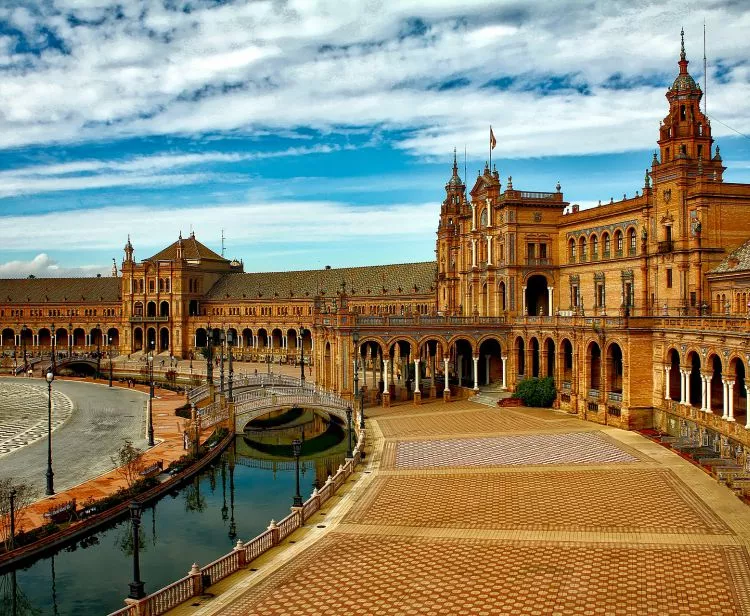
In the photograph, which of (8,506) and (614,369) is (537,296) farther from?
(8,506)

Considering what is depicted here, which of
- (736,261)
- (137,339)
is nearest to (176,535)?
(736,261)

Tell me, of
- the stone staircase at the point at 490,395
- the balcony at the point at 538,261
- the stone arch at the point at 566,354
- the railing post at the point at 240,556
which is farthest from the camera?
the balcony at the point at 538,261

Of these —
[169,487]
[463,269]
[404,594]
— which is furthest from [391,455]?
[463,269]

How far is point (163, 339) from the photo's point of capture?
125m

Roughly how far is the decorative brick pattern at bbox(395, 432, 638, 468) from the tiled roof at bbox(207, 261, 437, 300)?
54.3m

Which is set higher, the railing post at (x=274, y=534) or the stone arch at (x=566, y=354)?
the stone arch at (x=566, y=354)

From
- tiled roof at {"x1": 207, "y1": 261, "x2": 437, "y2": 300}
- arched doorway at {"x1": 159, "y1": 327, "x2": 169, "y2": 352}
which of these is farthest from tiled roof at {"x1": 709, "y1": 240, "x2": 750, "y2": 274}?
arched doorway at {"x1": 159, "y1": 327, "x2": 169, "y2": 352}

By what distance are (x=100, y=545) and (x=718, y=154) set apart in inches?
1883

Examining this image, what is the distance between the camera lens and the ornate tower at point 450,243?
85688 mm

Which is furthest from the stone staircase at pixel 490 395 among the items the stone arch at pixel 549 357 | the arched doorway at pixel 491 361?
the stone arch at pixel 549 357

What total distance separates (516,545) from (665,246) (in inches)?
1391

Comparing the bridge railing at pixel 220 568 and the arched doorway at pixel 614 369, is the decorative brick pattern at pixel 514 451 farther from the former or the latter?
the bridge railing at pixel 220 568

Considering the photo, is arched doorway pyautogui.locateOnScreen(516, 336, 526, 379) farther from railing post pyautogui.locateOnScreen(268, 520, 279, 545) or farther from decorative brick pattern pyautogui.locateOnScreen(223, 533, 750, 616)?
railing post pyautogui.locateOnScreen(268, 520, 279, 545)

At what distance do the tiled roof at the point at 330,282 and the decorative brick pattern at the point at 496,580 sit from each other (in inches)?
2887
